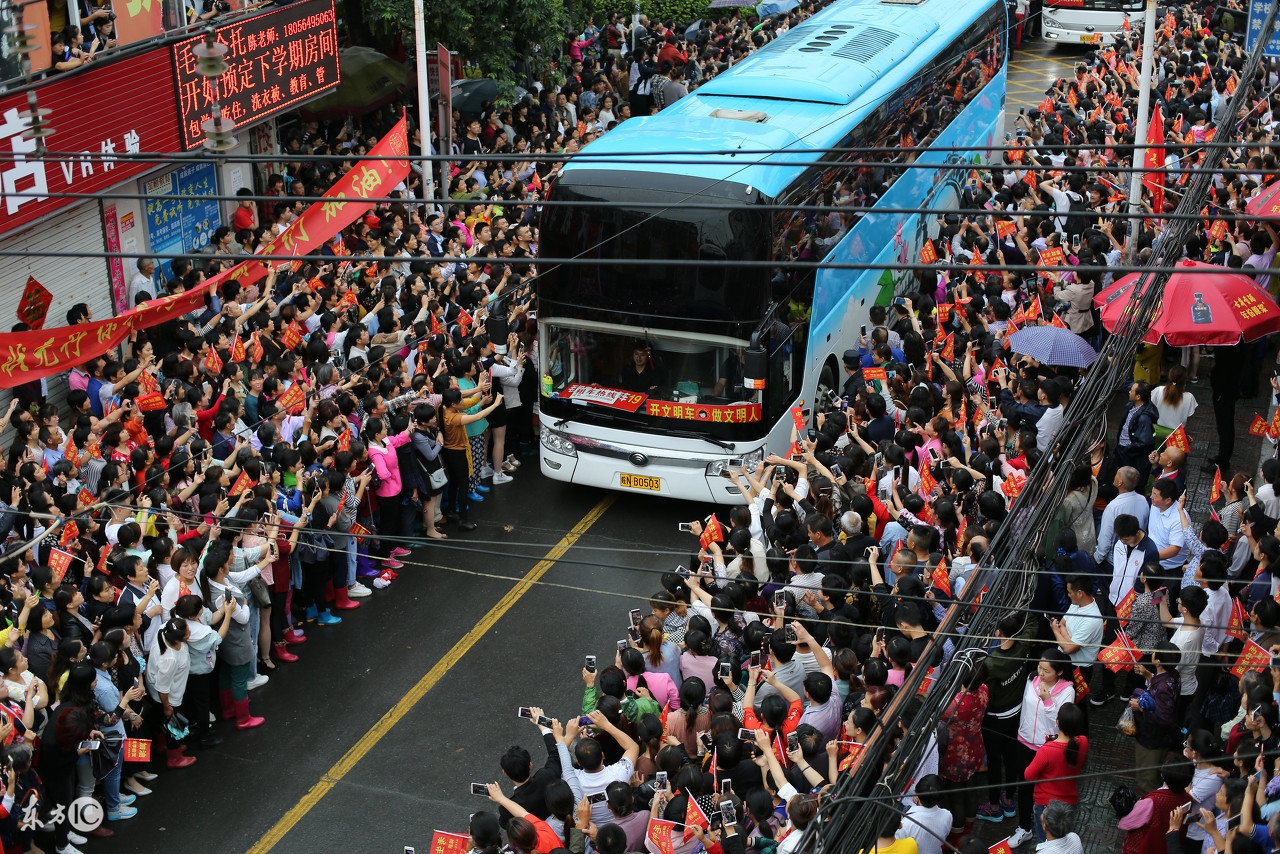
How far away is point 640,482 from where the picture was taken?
12.4 m

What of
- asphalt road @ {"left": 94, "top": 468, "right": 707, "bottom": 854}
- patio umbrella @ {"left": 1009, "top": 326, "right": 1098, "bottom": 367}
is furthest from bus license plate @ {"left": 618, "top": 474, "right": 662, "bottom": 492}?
patio umbrella @ {"left": 1009, "top": 326, "right": 1098, "bottom": 367}

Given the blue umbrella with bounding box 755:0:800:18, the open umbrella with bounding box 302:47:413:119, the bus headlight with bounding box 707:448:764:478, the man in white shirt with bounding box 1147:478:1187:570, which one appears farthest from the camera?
the blue umbrella with bounding box 755:0:800:18

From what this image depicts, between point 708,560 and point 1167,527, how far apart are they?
10.2 ft

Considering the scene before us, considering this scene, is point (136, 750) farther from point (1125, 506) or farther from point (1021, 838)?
point (1125, 506)

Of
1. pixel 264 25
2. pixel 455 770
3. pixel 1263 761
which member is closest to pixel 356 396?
pixel 455 770

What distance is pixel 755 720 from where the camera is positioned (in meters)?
7.65

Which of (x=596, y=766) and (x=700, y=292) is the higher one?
(x=700, y=292)

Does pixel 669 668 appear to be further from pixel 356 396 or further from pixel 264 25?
pixel 264 25

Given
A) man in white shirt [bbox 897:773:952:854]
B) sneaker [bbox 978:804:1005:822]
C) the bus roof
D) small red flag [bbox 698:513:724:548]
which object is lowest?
sneaker [bbox 978:804:1005:822]

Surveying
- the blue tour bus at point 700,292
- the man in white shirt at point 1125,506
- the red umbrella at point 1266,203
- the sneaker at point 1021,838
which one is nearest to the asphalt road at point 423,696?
the blue tour bus at point 700,292

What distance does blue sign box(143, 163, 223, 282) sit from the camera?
50.1ft

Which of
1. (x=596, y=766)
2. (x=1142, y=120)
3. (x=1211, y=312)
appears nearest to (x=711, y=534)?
(x=596, y=766)

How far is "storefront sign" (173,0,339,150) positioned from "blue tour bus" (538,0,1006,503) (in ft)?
16.3

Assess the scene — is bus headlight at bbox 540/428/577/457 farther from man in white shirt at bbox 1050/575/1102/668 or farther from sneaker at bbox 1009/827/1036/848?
sneaker at bbox 1009/827/1036/848
